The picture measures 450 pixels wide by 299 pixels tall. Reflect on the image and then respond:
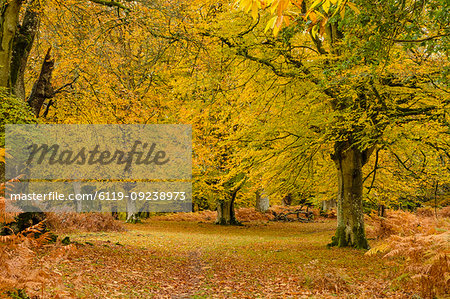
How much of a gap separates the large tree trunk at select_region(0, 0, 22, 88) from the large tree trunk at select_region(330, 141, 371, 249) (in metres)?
8.89

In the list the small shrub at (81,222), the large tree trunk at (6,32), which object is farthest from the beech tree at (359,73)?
the small shrub at (81,222)

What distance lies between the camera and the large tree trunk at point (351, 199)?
35.0 ft

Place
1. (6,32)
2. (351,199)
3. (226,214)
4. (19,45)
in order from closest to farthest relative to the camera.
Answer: (6,32) < (19,45) < (351,199) < (226,214)

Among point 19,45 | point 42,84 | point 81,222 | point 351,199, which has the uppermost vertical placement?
point 19,45

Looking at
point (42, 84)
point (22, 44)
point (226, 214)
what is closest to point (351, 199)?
point (42, 84)

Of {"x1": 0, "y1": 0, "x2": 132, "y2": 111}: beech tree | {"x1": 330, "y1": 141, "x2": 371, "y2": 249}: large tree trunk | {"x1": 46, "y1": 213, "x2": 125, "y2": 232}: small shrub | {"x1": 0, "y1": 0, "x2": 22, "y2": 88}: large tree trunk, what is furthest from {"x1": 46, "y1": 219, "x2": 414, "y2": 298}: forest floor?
{"x1": 0, "y1": 0, "x2": 22, "y2": 88}: large tree trunk

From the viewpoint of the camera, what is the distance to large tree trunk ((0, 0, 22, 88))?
7562 mm

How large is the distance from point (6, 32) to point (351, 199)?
393 inches

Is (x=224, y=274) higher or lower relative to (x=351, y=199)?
lower

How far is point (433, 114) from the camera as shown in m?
7.16

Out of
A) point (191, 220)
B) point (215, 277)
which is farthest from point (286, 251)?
point (191, 220)

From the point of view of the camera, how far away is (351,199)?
10750 millimetres

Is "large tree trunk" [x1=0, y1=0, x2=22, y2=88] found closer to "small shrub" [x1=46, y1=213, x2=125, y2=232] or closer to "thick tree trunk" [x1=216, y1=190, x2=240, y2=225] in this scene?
"small shrub" [x1=46, y1=213, x2=125, y2=232]

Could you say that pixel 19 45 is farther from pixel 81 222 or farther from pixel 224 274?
pixel 81 222
